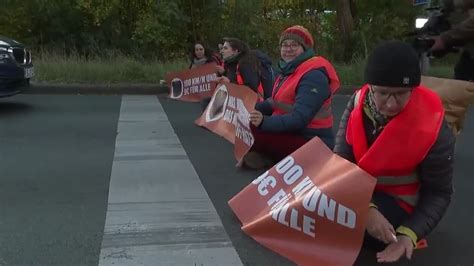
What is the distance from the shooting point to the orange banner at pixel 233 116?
617 cm

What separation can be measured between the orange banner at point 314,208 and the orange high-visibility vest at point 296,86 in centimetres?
153

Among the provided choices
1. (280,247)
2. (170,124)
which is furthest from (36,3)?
(280,247)

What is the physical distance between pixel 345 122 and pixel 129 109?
710 centimetres

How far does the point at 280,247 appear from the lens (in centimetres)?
391

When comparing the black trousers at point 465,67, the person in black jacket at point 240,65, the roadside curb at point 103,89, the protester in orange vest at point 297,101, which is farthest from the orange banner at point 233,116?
the roadside curb at point 103,89

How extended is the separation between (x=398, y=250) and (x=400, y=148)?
494mm

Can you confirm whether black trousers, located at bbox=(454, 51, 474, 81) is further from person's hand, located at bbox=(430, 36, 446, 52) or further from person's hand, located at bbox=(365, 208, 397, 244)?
person's hand, located at bbox=(365, 208, 397, 244)

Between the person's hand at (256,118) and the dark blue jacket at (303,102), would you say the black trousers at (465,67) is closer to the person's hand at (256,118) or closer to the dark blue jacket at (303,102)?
the dark blue jacket at (303,102)

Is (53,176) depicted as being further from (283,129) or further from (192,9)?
(192,9)

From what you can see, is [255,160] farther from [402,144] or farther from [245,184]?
[402,144]

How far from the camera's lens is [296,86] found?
5.57 metres

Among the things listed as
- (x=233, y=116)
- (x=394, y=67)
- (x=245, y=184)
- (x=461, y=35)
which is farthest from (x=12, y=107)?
(x=394, y=67)

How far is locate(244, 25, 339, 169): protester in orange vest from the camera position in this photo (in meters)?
5.48

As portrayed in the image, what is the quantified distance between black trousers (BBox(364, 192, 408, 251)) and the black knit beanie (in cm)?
69
